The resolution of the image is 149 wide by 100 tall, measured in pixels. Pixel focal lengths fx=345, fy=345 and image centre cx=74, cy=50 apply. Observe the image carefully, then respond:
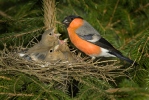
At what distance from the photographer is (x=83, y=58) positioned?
15.2 ft

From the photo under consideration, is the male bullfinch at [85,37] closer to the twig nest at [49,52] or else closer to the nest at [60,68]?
the twig nest at [49,52]

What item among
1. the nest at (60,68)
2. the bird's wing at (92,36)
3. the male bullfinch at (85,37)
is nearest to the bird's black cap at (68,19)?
the male bullfinch at (85,37)

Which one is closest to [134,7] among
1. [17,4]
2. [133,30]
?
[133,30]

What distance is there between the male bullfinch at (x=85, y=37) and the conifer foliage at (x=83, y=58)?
0.34ft

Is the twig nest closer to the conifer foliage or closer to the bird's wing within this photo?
the conifer foliage

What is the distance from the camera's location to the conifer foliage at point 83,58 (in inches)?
127

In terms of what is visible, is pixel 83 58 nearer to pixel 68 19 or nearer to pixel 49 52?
pixel 49 52

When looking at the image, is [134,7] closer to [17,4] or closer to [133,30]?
[133,30]

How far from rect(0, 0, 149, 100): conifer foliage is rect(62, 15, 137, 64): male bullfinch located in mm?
103

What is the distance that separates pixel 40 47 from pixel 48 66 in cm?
74

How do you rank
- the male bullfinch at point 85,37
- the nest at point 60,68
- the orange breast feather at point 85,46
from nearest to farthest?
the nest at point 60,68, the male bullfinch at point 85,37, the orange breast feather at point 85,46

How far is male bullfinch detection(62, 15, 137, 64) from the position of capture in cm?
470

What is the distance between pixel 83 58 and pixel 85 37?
37 cm

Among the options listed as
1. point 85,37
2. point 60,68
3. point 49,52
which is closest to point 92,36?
point 85,37
